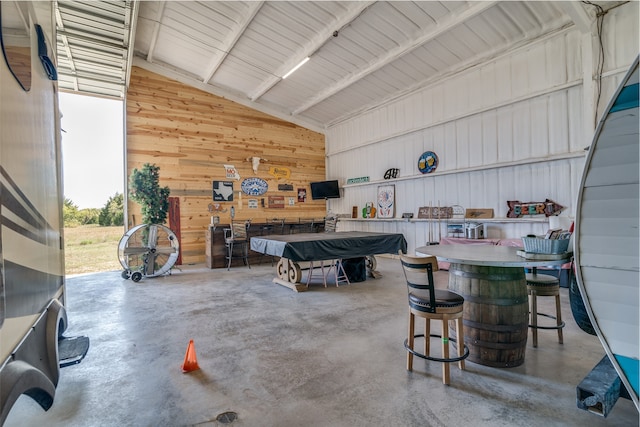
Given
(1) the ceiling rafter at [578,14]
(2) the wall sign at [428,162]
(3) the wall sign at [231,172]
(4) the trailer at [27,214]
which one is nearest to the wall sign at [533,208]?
(2) the wall sign at [428,162]

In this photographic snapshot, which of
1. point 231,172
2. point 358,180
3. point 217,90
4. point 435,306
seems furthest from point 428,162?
point 217,90

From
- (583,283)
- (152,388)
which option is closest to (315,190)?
(152,388)

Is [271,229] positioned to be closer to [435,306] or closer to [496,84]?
[496,84]

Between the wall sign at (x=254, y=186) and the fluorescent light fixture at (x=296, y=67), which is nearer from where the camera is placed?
the fluorescent light fixture at (x=296, y=67)

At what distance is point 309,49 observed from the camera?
6.41 meters

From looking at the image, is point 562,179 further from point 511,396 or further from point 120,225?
point 120,225

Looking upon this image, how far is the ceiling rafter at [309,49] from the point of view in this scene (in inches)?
207

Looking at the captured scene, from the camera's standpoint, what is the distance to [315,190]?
9.66 meters

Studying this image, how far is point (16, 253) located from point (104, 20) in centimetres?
613

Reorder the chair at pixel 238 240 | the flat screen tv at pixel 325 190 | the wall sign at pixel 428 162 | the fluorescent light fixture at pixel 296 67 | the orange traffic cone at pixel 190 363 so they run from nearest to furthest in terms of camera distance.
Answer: the orange traffic cone at pixel 190 363
the fluorescent light fixture at pixel 296 67
the chair at pixel 238 240
the wall sign at pixel 428 162
the flat screen tv at pixel 325 190

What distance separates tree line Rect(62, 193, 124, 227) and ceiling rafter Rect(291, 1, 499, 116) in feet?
17.9

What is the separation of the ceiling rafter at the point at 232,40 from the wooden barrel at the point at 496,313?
5.41 metres

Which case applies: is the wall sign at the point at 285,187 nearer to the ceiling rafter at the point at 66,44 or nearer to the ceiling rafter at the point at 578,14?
the ceiling rafter at the point at 66,44

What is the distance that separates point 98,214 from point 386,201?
6.90m
